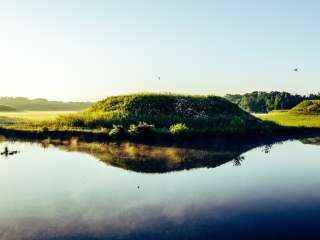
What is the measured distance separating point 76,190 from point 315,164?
21856mm

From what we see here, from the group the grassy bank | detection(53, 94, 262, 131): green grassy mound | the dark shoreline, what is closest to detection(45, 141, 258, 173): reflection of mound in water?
the dark shoreline

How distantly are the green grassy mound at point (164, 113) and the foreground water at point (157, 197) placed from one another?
19.2 m

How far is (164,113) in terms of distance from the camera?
62.7m

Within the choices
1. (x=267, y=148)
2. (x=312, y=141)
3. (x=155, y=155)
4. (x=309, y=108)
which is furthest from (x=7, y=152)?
(x=309, y=108)

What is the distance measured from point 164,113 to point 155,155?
88.7ft

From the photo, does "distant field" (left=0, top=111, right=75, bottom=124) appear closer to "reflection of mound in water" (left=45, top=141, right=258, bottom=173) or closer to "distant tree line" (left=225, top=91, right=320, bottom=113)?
"reflection of mound in water" (left=45, top=141, right=258, bottom=173)

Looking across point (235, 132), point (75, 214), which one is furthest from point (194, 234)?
point (235, 132)

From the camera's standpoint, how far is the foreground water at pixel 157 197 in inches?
648

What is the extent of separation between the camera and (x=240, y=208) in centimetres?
1988

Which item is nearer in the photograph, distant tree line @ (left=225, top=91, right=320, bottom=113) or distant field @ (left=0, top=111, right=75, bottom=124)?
distant field @ (left=0, top=111, right=75, bottom=124)

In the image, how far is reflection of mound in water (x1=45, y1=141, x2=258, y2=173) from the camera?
103 feet

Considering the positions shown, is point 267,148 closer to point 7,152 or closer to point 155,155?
point 155,155

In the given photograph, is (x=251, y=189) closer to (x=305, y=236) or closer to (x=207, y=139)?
(x=305, y=236)

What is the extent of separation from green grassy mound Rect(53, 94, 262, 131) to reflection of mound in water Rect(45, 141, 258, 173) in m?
11.9
